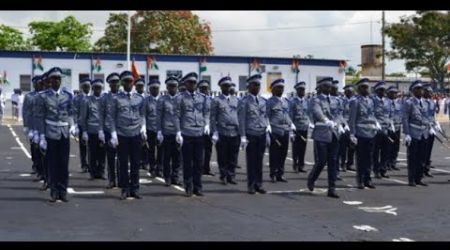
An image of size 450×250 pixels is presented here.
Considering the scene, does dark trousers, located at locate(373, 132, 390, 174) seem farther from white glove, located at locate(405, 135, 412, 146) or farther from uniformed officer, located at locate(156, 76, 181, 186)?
uniformed officer, located at locate(156, 76, 181, 186)

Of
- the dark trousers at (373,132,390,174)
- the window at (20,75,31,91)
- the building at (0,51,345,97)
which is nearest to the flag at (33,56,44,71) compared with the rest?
the building at (0,51,345,97)

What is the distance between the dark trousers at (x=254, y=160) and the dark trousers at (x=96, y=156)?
352 centimetres

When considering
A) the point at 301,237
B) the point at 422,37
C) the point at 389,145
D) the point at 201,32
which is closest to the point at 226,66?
the point at 201,32

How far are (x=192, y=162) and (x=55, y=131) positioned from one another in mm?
2407

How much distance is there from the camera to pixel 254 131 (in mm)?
12922

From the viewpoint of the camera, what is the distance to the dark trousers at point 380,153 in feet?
50.4

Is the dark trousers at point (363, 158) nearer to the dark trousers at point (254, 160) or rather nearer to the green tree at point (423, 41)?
the dark trousers at point (254, 160)

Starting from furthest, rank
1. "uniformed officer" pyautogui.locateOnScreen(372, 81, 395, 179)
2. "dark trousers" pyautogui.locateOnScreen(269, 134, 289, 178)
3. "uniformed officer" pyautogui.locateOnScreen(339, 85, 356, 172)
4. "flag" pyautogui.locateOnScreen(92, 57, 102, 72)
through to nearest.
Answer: "flag" pyautogui.locateOnScreen(92, 57, 102, 72) → "uniformed officer" pyautogui.locateOnScreen(339, 85, 356, 172) → "uniformed officer" pyautogui.locateOnScreen(372, 81, 395, 179) → "dark trousers" pyautogui.locateOnScreen(269, 134, 289, 178)

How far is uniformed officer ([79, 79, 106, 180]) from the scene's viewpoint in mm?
14555

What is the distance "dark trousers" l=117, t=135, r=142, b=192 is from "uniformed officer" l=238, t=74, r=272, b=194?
201 cm

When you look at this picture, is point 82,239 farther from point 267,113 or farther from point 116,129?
point 267,113

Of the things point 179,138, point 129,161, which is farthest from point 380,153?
point 129,161
